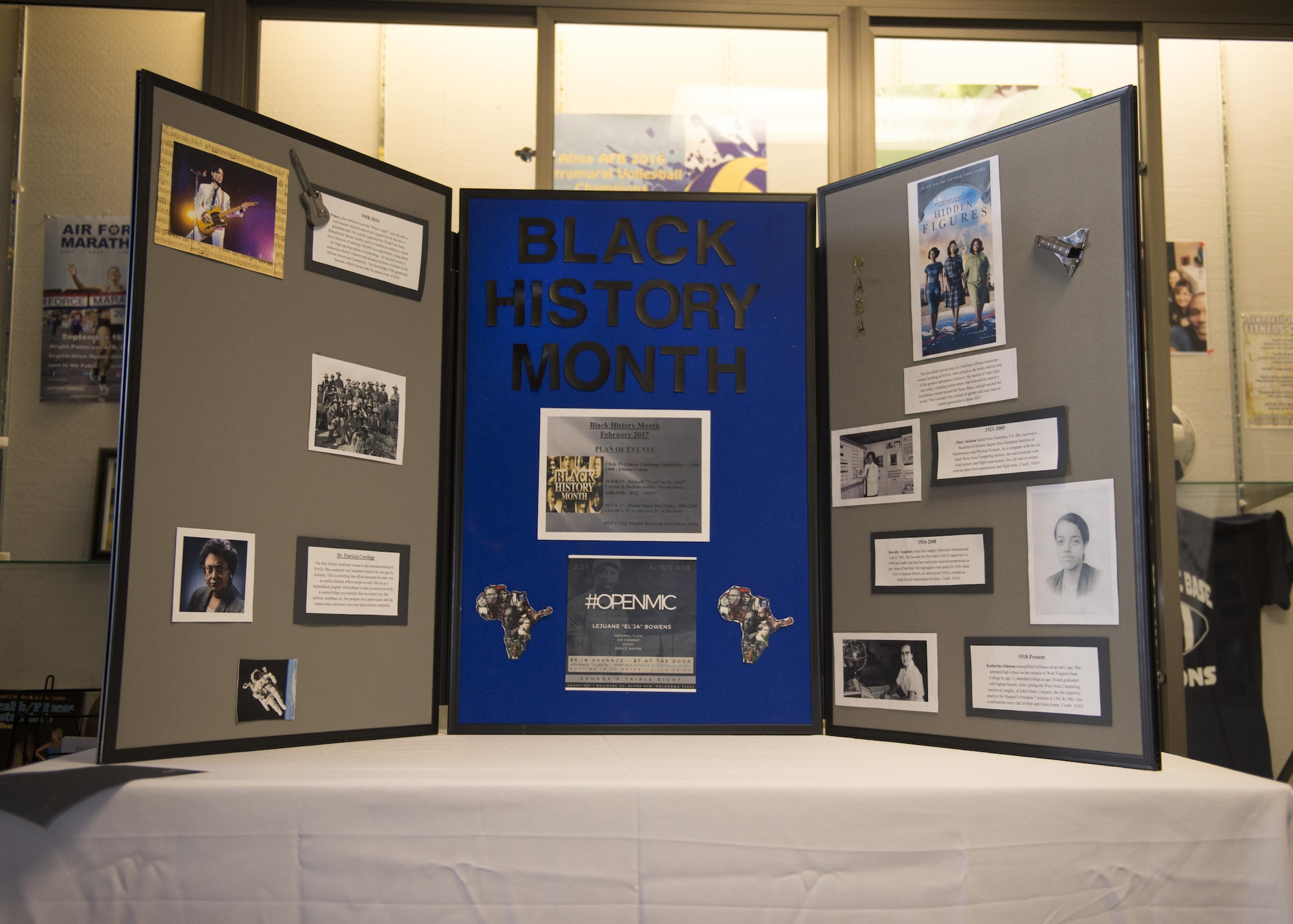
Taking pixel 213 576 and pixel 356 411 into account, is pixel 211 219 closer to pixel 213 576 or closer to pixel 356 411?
pixel 356 411

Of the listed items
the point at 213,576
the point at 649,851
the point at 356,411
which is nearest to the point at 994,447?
the point at 649,851

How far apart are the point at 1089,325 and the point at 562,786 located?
79 cm

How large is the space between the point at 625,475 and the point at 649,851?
50 centimetres

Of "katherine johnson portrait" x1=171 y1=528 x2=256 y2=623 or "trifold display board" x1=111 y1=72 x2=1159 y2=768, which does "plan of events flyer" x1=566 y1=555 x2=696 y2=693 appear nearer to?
"trifold display board" x1=111 y1=72 x2=1159 y2=768

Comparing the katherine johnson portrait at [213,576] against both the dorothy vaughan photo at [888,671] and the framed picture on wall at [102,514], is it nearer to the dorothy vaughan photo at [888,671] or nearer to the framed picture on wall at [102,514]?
the dorothy vaughan photo at [888,671]

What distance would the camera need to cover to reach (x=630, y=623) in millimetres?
1225

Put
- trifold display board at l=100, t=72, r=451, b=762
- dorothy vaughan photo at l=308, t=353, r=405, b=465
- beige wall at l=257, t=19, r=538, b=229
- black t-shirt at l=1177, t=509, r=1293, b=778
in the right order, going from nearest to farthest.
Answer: trifold display board at l=100, t=72, r=451, b=762, dorothy vaughan photo at l=308, t=353, r=405, b=465, black t-shirt at l=1177, t=509, r=1293, b=778, beige wall at l=257, t=19, r=538, b=229

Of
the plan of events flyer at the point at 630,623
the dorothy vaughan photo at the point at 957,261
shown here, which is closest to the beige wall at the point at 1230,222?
the dorothy vaughan photo at the point at 957,261

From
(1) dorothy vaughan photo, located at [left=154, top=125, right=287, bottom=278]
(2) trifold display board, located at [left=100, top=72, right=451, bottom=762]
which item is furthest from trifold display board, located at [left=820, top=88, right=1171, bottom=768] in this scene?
(1) dorothy vaughan photo, located at [left=154, top=125, right=287, bottom=278]

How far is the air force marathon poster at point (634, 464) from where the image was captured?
1.22 m

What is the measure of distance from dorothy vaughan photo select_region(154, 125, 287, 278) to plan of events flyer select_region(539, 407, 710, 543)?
1.33 ft

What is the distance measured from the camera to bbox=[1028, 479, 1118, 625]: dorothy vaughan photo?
105 cm

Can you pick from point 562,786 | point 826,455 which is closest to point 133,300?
point 562,786

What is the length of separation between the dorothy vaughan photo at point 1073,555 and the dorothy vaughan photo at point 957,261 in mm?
212
